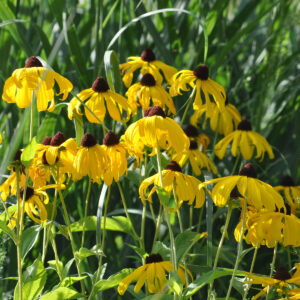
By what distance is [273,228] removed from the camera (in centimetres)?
130

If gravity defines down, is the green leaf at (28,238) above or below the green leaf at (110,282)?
above

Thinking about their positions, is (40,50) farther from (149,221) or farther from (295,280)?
(295,280)

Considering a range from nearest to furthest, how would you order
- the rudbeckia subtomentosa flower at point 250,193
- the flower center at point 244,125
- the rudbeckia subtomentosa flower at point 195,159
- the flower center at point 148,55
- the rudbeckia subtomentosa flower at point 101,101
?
the rudbeckia subtomentosa flower at point 250,193
the rudbeckia subtomentosa flower at point 101,101
the rudbeckia subtomentosa flower at point 195,159
the flower center at point 148,55
the flower center at point 244,125

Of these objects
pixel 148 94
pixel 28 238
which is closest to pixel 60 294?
pixel 28 238

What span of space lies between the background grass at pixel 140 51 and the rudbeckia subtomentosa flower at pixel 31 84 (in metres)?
0.35

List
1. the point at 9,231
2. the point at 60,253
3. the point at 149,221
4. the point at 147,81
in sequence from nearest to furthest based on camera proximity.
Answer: the point at 9,231
the point at 147,81
the point at 60,253
the point at 149,221

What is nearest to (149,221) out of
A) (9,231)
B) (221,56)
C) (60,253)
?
(60,253)

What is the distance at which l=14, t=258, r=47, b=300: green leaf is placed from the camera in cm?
131

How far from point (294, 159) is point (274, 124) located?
0.64 ft

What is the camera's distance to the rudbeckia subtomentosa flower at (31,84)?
134 centimetres

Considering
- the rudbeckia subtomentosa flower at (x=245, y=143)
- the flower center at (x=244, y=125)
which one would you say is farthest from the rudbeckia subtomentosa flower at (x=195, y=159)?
the flower center at (x=244, y=125)

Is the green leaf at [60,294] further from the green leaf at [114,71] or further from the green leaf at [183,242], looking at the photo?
the green leaf at [114,71]

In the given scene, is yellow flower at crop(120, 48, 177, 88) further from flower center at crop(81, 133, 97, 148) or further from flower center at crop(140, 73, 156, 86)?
flower center at crop(81, 133, 97, 148)

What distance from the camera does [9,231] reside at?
124cm
